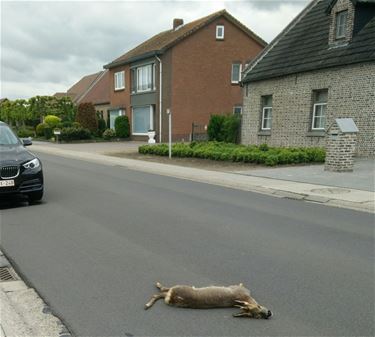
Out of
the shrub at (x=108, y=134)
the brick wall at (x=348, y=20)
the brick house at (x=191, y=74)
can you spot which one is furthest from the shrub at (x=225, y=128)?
the shrub at (x=108, y=134)

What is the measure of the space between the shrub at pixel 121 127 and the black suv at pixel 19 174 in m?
27.0

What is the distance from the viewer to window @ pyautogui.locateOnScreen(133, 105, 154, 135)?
3353 cm

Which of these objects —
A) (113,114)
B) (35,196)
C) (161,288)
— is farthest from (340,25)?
(113,114)

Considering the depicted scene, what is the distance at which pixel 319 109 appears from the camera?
19281 mm

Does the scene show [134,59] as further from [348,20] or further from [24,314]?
[24,314]

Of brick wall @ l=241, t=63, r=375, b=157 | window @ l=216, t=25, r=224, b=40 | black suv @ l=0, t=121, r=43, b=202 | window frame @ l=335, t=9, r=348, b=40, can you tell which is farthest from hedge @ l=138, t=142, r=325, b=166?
window @ l=216, t=25, r=224, b=40

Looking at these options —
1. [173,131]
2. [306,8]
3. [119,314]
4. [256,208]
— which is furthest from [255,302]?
Result: [173,131]

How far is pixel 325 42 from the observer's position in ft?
64.0

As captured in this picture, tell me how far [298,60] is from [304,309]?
1856cm

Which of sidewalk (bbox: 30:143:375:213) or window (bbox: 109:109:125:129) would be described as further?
window (bbox: 109:109:125:129)

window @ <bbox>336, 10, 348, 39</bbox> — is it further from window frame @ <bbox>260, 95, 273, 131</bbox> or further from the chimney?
the chimney

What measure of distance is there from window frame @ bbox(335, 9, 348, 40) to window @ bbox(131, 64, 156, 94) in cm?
Answer: 1702

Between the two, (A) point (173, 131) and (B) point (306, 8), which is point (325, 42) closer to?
(B) point (306, 8)

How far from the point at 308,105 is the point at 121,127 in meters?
19.7
